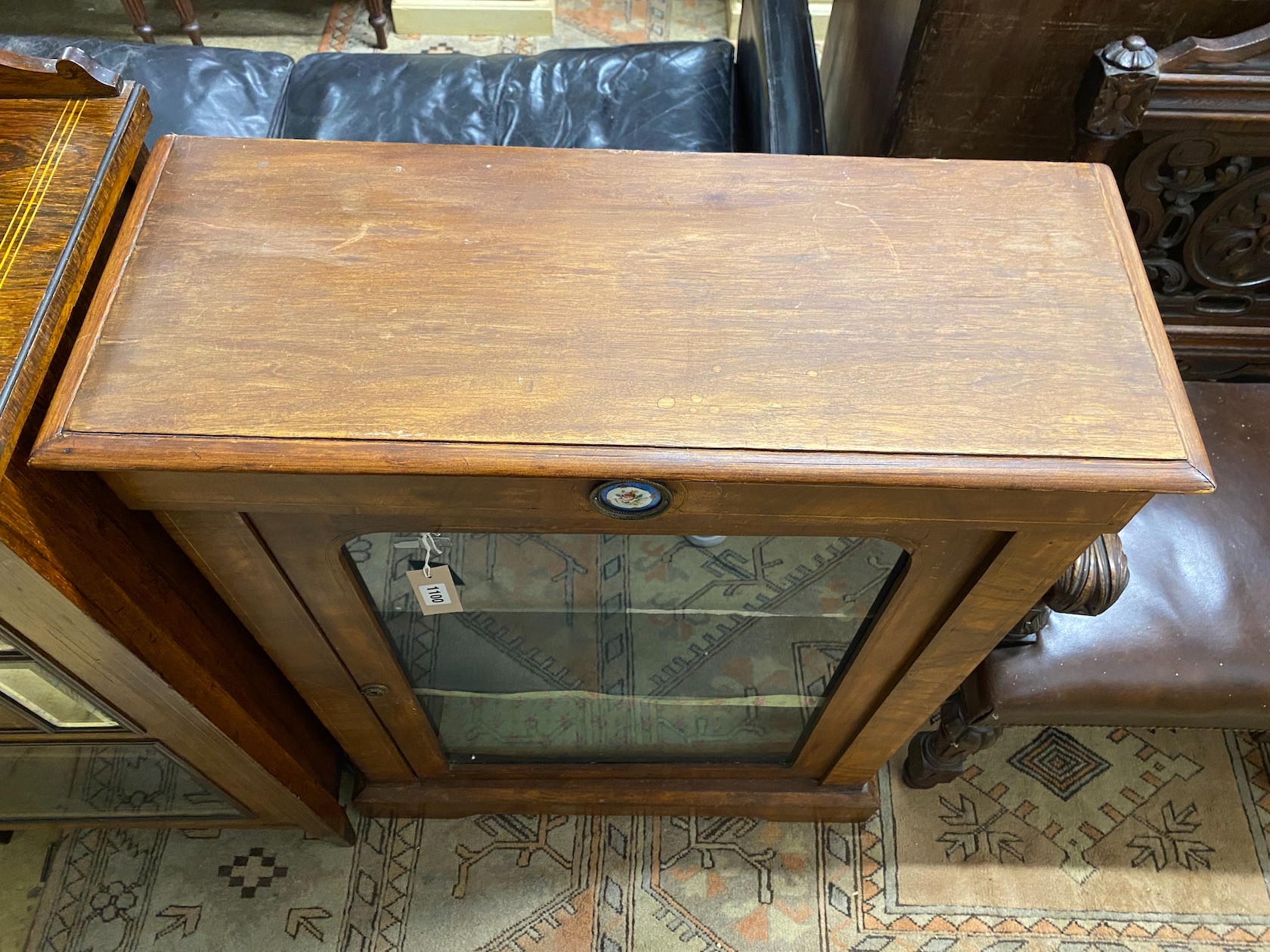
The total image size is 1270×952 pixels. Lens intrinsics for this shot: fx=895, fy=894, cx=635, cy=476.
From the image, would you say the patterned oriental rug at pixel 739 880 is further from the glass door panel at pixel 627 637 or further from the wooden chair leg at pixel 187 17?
the wooden chair leg at pixel 187 17

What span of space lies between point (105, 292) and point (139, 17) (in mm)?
1778

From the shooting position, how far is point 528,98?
1.48m

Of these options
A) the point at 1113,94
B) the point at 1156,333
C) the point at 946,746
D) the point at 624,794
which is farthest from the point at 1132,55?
the point at 624,794

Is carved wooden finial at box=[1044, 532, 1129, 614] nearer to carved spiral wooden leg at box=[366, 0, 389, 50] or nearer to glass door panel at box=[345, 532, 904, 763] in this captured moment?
glass door panel at box=[345, 532, 904, 763]

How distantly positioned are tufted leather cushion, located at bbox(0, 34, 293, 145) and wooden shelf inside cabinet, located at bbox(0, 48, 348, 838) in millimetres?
843

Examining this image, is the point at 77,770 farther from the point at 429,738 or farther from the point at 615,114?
the point at 615,114

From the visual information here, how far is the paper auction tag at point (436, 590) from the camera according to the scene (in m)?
0.72

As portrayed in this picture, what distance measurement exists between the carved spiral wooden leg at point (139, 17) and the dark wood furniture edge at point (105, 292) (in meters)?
1.64

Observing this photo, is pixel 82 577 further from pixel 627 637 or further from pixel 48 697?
pixel 627 637

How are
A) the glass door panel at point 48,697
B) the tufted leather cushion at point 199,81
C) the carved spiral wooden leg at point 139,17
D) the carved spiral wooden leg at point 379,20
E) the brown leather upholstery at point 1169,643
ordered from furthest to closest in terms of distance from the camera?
the carved spiral wooden leg at point 379,20 < the carved spiral wooden leg at point 139,17 < the tufted leather cushion at point 199,81 < the brown leather upholstery at point 1169,643 < the glass door panel at point 48,697

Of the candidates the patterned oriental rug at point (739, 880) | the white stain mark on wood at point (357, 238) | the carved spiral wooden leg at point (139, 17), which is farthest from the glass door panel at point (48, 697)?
the carved spiral wooden leg at point (139, 17)

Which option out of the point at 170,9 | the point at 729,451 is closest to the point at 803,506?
the point at 729,451

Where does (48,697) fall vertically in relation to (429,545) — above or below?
below

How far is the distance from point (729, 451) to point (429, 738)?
69 cm
